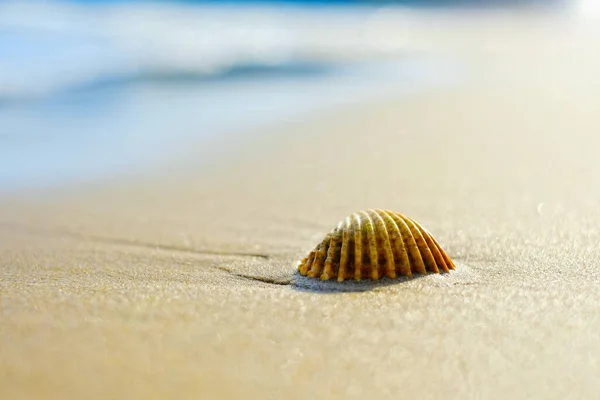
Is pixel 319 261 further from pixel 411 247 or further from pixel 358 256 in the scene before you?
pixel 411 247

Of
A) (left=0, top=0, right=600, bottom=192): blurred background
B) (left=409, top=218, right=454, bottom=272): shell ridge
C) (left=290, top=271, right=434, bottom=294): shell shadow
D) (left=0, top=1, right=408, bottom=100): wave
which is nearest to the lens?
(left=290, top=271, right=434, bottom=294): shell shadow

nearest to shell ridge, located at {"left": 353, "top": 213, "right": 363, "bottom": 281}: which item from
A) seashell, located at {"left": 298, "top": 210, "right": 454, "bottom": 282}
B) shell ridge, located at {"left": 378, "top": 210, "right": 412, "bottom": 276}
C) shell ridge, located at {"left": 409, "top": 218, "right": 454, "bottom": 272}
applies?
seashell, located at {"left": 298, "top": 210, "right": 454, "bottom": 282}

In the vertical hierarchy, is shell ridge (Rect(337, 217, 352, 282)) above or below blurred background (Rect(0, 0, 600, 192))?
below

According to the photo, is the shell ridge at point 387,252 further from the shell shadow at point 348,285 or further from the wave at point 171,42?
the wave at point 171,42

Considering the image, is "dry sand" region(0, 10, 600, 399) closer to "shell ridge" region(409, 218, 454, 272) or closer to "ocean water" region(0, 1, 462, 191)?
"shell ridge" region(409, 218, 454, 272)

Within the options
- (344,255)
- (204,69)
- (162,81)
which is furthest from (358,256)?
(204,69)

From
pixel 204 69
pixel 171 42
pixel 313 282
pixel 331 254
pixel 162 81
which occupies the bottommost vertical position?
pixel 313 282

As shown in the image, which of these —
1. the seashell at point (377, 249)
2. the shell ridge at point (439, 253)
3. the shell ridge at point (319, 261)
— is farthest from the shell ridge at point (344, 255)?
the shell ridge at point (439, 253)

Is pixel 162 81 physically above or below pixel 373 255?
above
